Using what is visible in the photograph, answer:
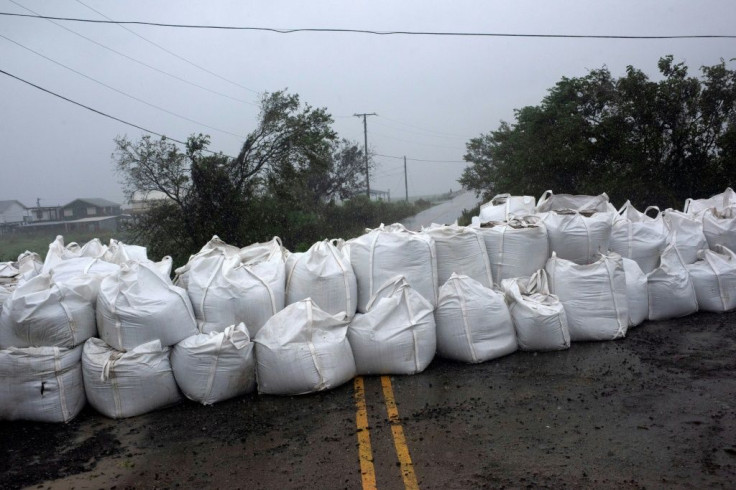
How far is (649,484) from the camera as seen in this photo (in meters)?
2.99

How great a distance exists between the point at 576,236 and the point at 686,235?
1804mm

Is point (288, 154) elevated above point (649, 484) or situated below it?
above

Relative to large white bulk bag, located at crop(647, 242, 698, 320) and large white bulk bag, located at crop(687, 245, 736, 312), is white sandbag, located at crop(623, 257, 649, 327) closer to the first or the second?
large white bulk bag, located at crop(647, 242, 698, 320)

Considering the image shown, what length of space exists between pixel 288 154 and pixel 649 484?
46.8ft

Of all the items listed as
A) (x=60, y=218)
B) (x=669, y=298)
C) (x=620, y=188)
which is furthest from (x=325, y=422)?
(x=60, y=218)

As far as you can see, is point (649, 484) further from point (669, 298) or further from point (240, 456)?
point (669, 298)

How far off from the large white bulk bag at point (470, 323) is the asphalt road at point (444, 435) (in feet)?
0.43

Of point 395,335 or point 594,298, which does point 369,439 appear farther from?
point 594,298

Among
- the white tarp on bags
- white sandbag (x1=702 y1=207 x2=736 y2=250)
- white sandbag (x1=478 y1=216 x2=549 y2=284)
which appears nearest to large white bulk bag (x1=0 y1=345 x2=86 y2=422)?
white sandbag (x1=478 y1=216 x2=549 y2=284)

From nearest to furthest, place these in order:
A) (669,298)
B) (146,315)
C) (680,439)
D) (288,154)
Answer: (680,439)
(146,315)
(669,298)
(288,154)

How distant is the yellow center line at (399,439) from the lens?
3195 mm

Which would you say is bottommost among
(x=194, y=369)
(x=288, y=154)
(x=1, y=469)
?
(x=1, y=469)

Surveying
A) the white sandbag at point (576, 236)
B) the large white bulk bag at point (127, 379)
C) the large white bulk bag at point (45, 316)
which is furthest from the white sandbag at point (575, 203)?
the large white bulk bag at point (45, 316)

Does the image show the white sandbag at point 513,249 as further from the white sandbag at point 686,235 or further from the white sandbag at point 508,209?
the white sandbag at point 686,235
